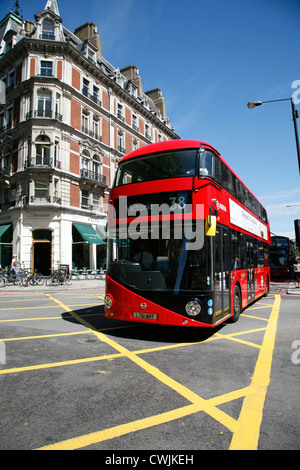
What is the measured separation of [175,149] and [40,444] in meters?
5.50

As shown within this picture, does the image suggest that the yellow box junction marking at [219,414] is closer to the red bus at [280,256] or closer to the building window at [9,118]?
the red bus at [280,256]

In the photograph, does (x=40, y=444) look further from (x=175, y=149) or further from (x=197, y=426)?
(x=175, y=149)

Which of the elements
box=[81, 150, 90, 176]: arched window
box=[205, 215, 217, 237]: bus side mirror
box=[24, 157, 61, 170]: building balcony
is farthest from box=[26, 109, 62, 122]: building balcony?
box=[205, 215, 217, 237]: bus side mirror

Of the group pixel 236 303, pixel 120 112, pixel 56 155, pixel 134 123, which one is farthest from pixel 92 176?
pixel 236 303

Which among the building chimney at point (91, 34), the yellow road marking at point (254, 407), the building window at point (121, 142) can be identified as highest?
the building chimney at point (91, 34)

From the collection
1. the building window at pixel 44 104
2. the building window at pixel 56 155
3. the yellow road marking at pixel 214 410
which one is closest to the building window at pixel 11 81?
the building window at pixel 44 104

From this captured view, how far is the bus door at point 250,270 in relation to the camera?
9367 mm

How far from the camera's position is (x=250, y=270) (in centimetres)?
972

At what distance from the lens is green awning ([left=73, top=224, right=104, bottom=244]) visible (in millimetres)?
25250

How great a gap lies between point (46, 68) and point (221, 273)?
2705 centimetres

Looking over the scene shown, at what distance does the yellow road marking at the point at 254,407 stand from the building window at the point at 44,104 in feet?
84.9

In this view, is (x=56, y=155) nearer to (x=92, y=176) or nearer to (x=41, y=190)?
(x=41, y=190)

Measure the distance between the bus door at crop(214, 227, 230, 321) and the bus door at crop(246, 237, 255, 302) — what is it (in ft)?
9.37

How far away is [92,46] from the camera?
2972 centimetres
